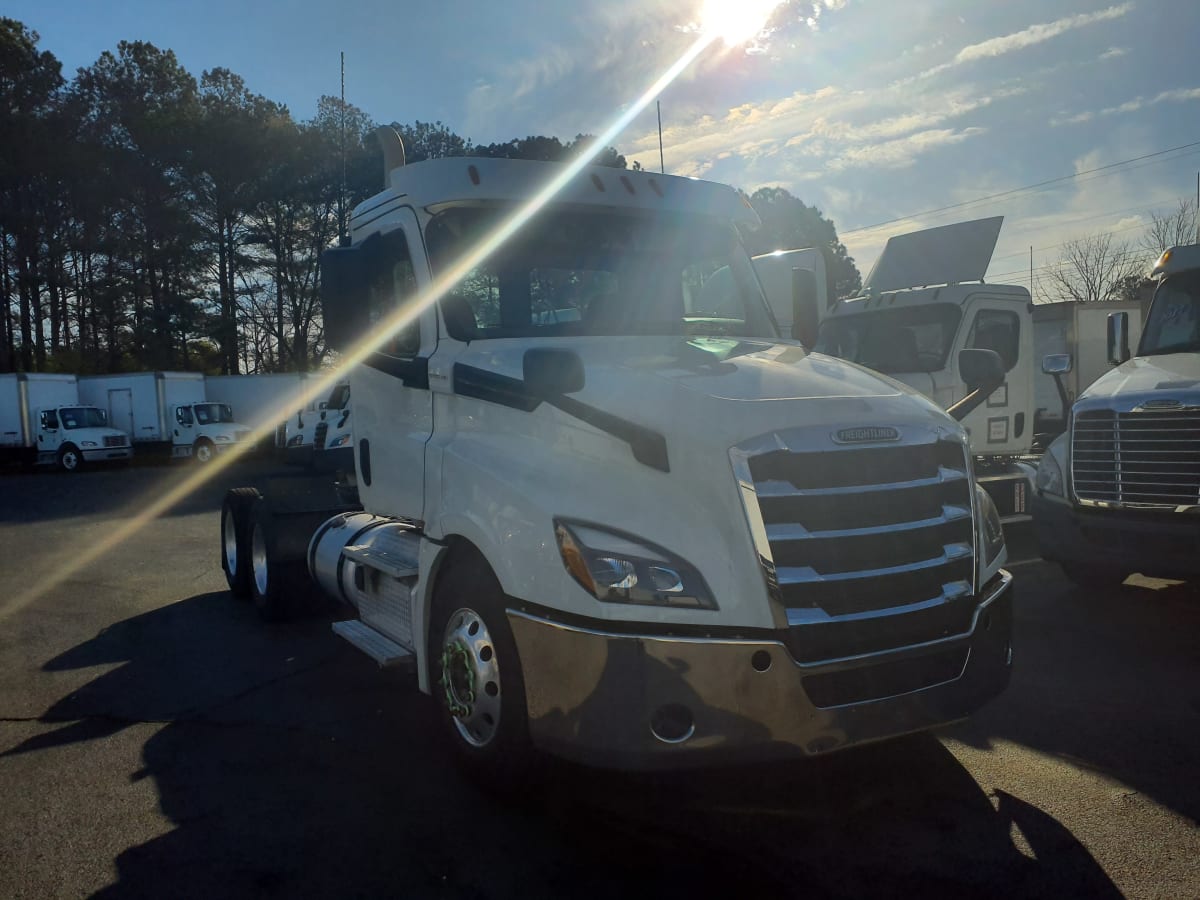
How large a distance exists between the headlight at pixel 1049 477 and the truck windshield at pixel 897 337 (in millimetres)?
2884

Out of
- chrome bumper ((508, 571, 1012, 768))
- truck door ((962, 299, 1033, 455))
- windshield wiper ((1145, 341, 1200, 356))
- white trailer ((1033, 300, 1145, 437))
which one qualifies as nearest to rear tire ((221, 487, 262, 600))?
chrome bumper ((508, 571, 1012, 768))

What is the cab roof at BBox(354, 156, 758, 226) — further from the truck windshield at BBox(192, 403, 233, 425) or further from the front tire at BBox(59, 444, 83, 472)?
the front tire at BBox(59, 444, 83, 472)

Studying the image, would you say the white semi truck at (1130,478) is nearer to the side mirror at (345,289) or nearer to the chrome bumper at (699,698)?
the chrome bumper at (699,698)

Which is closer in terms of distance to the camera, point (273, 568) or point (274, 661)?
point (274, 661)

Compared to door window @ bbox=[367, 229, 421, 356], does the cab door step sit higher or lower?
lower

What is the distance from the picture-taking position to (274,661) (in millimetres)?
6637

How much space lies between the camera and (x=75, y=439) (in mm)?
30609

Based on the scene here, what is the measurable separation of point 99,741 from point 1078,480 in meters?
6.46

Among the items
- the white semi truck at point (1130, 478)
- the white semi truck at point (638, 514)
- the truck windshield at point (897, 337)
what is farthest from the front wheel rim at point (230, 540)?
the white semi truck at point (1130, 478)

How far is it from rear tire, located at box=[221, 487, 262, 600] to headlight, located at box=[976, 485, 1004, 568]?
5.90 m

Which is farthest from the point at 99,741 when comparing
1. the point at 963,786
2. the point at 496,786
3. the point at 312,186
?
the point at 312,186

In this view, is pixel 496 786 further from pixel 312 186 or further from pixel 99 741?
pixel 312 186

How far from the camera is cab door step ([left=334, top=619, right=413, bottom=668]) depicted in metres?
4.74

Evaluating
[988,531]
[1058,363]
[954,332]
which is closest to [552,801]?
[988,531]
